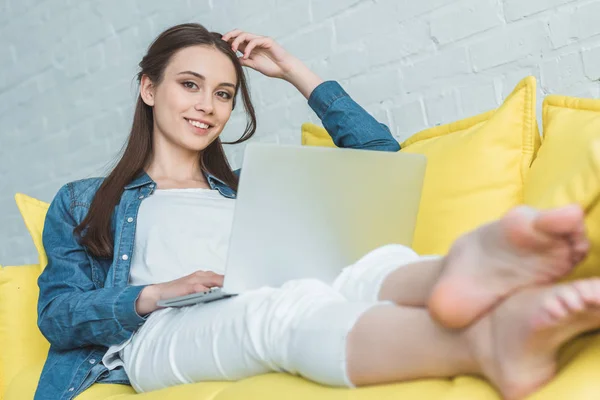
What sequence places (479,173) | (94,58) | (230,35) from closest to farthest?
(479,173) → (230,35) → (94,58)

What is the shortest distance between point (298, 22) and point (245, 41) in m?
0.34

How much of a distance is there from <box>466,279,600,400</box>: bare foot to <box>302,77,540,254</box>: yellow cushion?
664 mm

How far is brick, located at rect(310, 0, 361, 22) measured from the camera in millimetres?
2281

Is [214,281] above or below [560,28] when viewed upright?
below

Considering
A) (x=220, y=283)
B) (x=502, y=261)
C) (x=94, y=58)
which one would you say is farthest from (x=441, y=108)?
(x=94, y=58)

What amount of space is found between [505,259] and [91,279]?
45.7 inches

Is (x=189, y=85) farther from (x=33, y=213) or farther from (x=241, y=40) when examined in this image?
(x=33, y=213)

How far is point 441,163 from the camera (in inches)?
60.3

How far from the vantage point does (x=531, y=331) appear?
0.72 m

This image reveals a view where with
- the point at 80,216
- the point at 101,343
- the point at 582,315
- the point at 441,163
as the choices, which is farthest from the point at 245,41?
the point at 582,315

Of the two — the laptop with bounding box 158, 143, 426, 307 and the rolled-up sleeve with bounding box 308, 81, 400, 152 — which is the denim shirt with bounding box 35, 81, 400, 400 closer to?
the rolled-up sleeve with bounding box 308, 81, 400, 152

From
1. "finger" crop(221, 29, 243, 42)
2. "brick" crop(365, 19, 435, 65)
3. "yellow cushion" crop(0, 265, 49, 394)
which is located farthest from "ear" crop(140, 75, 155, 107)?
"brick" crop(365, 19, 435, 65)

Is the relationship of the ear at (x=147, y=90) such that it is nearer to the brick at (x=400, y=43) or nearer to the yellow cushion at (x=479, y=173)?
the brick at (x=400, y=43)

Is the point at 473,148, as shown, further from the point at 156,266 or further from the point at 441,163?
the point at 156,266
